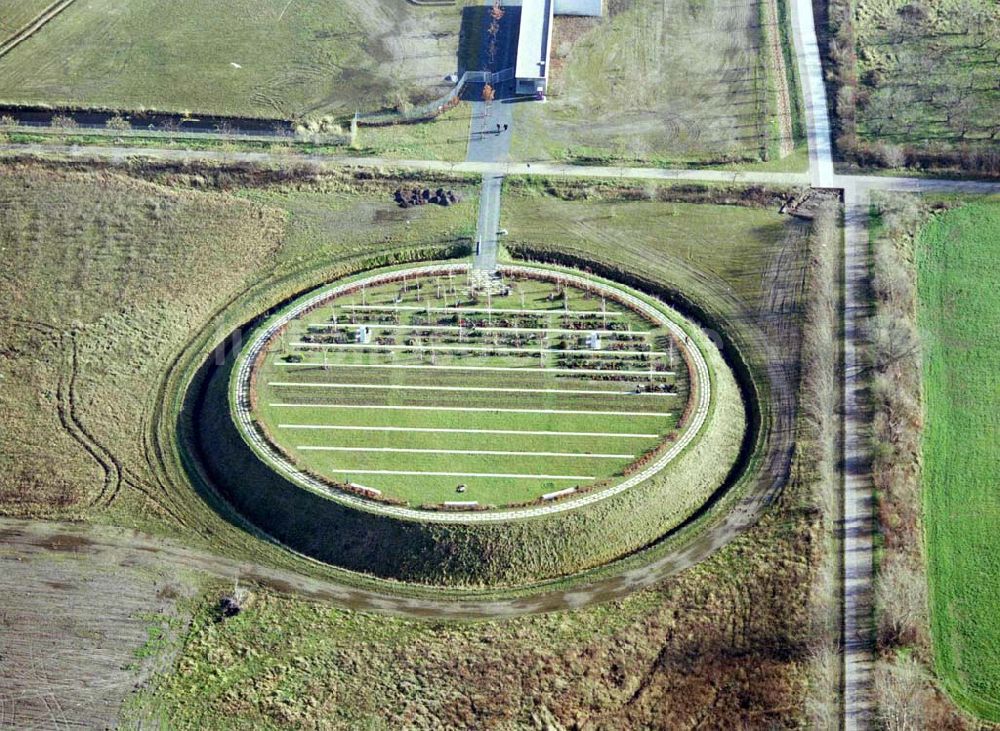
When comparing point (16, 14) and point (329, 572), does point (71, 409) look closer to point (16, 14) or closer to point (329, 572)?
point (329, 572)

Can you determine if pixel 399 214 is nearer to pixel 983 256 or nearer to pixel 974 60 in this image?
pixel 983 256

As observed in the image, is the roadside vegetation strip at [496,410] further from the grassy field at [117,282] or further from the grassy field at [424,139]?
the grassy field at [424,139]

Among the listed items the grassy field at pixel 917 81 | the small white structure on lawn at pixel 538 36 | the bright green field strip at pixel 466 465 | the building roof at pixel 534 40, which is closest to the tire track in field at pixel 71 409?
the bright green field strip at pixel 466 465

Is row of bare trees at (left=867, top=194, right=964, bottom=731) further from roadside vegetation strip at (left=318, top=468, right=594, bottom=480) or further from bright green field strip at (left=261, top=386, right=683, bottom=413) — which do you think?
roadside vegetation strip at (left=318, top=468, right=594, bottom=480)

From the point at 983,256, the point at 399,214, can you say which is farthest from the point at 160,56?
the point at 983,256

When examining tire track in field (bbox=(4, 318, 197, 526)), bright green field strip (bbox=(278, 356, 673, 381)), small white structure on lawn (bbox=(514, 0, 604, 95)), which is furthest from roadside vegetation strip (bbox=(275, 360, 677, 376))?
small white structure on lawn (bbox=(514, 0, 604, 95))
